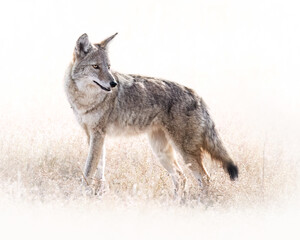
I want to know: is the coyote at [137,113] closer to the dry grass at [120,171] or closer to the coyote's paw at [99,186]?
the coyote's paw at [99,186]

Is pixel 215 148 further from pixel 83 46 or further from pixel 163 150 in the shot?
pixel 83 46

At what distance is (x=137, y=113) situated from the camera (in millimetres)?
6883

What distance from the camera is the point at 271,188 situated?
684 centimetres

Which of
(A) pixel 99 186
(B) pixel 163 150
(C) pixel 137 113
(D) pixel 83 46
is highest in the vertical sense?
(D) pixel 83 46

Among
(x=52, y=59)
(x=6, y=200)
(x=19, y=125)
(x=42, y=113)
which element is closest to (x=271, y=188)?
(x=6, y=200)

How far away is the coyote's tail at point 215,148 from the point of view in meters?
6.72

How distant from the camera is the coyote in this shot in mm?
6488

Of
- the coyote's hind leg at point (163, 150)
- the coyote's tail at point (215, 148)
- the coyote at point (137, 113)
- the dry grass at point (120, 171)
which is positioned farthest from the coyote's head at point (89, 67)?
the coyote's tail at point (215, 148)

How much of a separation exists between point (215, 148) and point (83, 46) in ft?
6.90

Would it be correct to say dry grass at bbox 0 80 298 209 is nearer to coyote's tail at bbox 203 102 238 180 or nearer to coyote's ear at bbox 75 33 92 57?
coyote's tail at bbox 203 102 238 180

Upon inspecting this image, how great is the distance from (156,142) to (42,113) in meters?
3.71

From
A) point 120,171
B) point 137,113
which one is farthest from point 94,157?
point 137,113

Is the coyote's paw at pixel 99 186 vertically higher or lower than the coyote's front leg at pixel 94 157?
lower

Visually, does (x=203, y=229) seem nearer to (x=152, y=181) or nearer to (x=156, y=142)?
(x=152, y=181)
